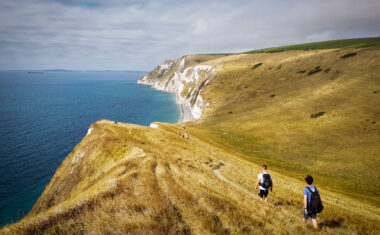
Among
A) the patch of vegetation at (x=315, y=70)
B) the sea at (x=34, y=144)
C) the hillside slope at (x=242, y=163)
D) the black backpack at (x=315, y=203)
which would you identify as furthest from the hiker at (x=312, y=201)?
the patch of vegetation at (x=315, y=70)

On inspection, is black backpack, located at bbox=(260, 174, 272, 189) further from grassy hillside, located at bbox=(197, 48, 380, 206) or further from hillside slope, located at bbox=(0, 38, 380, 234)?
grassy hillside, located at bbox=(197, 48, 380, 206)

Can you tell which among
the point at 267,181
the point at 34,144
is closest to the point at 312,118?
the point at 267,181

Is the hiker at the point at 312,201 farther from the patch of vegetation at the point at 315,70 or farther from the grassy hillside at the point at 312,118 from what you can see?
the patch of vegetation at the point at 315,70

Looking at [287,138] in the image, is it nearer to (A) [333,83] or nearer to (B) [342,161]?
(B) [342,161]

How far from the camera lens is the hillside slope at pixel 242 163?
880 cm

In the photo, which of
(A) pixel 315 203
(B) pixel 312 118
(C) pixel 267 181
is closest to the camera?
(A) pixel 315 203

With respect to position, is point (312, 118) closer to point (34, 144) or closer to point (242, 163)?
point (242, 163)

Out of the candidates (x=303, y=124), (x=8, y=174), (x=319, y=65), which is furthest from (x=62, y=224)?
(x=319, y=65)

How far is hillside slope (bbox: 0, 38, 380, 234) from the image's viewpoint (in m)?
8.80

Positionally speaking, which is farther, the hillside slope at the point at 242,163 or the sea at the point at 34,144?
the sea at the point at 34,144

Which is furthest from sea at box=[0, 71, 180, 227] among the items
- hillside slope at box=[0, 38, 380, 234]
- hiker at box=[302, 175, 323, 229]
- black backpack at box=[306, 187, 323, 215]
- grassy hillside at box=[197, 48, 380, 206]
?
grassy hillside at box=[197, 48, 380, 206]

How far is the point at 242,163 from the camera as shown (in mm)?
32219

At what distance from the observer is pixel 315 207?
8812 mm

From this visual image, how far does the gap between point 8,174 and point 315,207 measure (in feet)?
237
